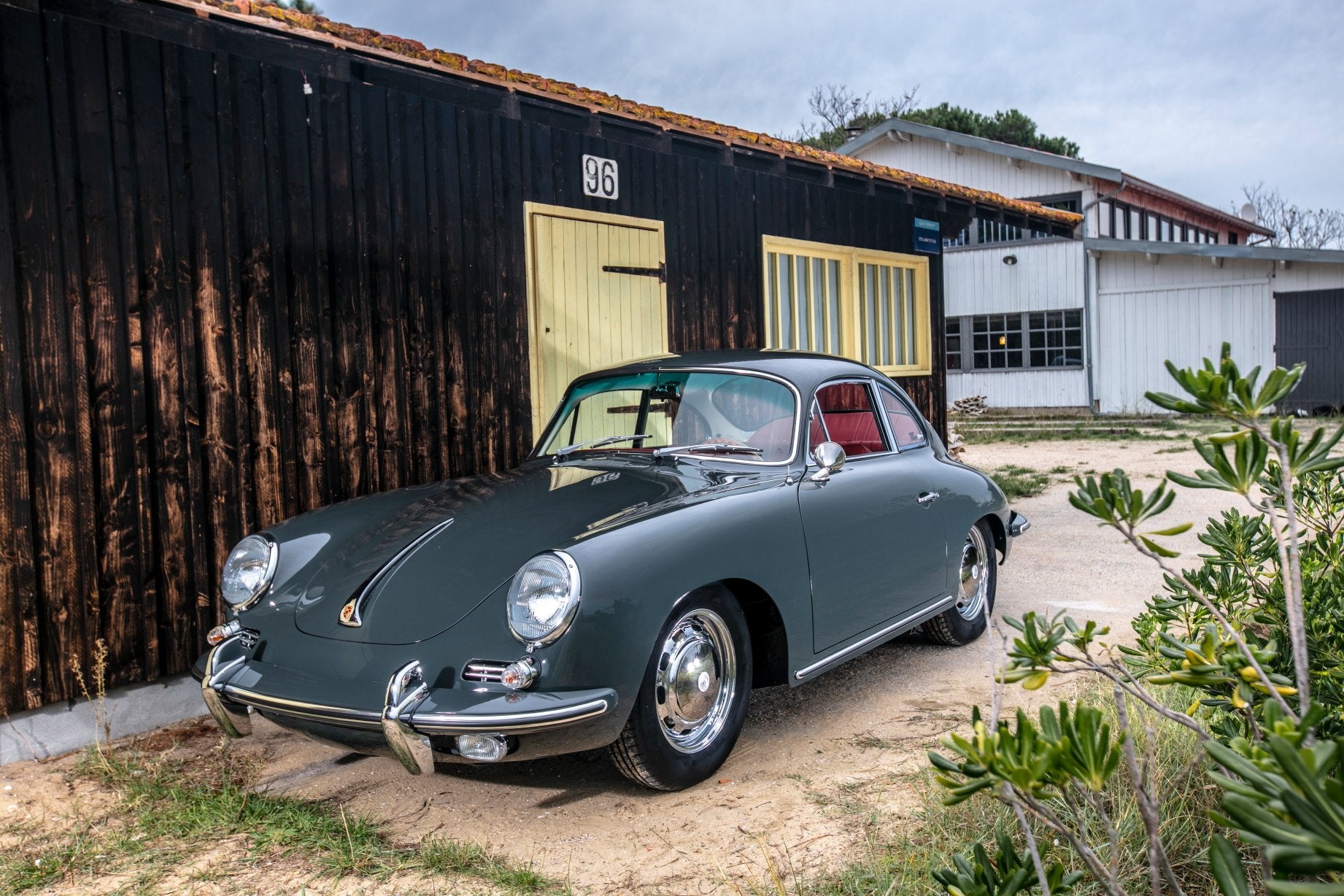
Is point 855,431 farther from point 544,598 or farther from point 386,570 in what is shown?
point 386,570

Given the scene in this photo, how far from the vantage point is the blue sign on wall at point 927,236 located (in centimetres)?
1009

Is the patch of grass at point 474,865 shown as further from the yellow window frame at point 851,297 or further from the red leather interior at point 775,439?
the yellow window frame at point 851,297

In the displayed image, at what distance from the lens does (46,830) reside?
136 inches

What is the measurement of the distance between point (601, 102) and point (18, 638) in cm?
426

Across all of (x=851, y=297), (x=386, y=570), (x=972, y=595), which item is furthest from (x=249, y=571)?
(x=851, y=297)

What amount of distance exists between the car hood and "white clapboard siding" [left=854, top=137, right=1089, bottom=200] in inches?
791

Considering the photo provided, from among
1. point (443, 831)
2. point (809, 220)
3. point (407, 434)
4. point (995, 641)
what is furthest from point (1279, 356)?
point (443, 831)

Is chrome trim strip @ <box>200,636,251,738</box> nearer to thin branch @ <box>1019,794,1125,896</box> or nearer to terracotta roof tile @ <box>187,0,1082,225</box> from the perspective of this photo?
thin branch @ <box>1019,794,1125,896</box>

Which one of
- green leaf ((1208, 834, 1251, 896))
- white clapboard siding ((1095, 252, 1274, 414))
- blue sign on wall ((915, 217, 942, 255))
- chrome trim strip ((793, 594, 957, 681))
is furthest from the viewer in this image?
white clapboard siding ((1095, 252, 1274, 414))

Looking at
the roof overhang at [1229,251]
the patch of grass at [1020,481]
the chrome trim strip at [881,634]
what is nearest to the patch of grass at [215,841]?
the chrome trim strip at [881,634]

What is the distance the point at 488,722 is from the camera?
9.68 feet

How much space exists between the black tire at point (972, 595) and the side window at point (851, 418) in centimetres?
80

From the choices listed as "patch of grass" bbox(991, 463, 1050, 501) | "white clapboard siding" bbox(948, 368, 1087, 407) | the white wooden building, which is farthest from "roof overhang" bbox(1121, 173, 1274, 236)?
"patch of grass" bbox(991, 463, 1050, 501)

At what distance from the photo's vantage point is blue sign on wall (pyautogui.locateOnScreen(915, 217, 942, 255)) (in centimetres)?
1009
